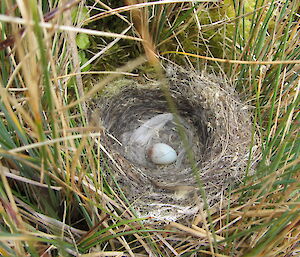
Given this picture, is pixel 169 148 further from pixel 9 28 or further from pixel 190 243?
pixel 9 28

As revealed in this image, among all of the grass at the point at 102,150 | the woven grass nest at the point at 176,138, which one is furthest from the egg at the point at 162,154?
the grass at the point at 102,150

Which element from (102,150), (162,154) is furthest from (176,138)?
(102,150)

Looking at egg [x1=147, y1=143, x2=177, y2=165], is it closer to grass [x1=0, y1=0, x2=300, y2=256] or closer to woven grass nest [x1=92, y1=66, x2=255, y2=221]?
woven grass nest [x1=92, y1=66, x2=255, y2=221]

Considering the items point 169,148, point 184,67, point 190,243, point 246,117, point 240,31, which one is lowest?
point 169,148

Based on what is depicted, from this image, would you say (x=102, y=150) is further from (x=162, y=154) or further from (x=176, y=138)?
(x=176, y=138)

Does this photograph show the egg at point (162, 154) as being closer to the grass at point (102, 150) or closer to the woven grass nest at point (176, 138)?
the woven grass nest at point (176, 138)

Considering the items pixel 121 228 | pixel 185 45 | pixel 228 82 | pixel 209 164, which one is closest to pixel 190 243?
pixel 121 228
